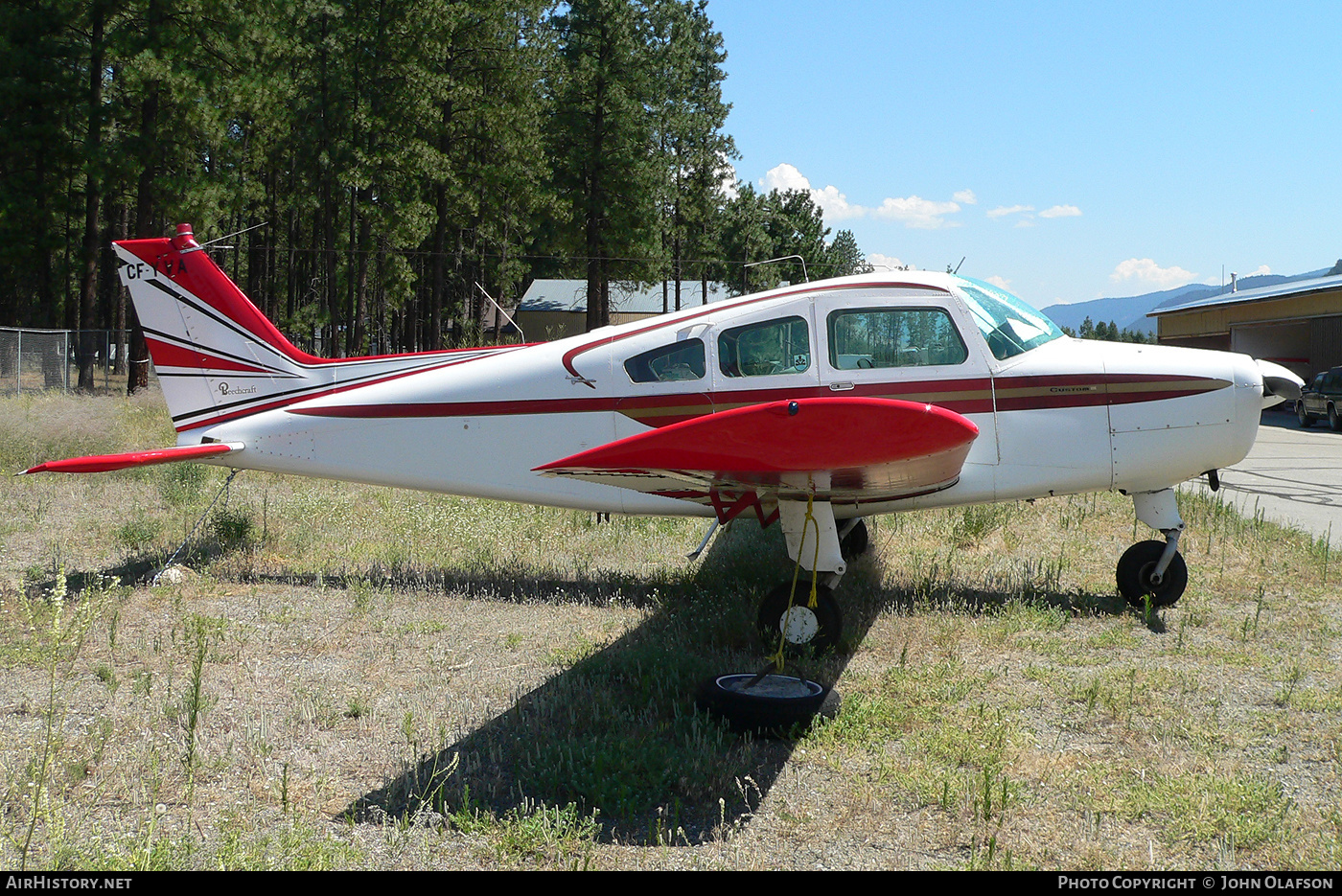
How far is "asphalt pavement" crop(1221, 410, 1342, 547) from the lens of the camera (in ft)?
33.0

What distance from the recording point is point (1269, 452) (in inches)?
707

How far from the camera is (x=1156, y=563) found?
6410 millimetres

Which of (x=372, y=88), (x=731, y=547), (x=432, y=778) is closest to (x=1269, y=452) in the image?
(x=731, y=547)

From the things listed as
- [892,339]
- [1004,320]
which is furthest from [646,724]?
[1004,320]

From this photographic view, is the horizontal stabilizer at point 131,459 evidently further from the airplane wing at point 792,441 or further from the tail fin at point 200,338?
the airplane wing at point 792,441

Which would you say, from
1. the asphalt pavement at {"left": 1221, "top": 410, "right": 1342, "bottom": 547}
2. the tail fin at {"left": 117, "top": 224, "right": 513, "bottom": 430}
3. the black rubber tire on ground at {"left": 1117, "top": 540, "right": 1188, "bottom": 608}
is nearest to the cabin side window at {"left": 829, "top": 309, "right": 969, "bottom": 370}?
the black rubber tire on ground at {"left": 1117, "top": 540, "right": 1188, "bottom": 608}

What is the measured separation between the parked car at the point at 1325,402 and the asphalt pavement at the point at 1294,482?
7.63ft

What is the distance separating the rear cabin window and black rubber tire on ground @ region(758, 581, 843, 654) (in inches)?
65.1

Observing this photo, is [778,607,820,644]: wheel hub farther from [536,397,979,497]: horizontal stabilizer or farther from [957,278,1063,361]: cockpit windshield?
[957,278,1063,361]: cockpit windshield

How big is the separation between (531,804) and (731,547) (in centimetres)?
486

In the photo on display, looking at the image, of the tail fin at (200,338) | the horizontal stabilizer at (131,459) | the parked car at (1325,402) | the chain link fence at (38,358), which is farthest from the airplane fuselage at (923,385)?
the parked car at (1325,402)

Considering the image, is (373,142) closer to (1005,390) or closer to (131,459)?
(131,459)
